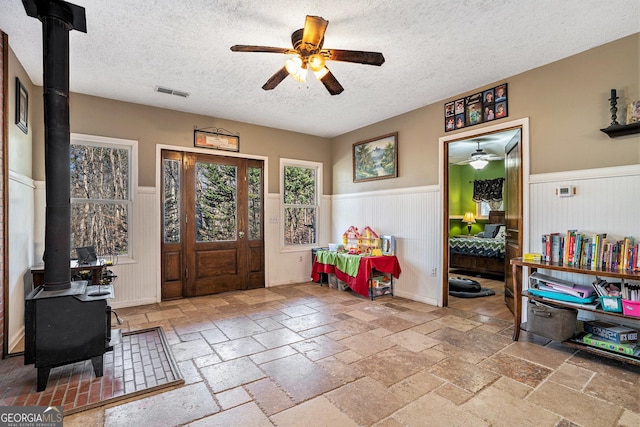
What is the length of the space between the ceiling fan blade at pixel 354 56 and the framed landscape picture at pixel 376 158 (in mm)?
2532

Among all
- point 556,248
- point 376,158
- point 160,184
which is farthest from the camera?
point 376,158

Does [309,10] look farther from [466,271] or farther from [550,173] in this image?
[466,271]

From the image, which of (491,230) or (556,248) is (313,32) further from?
(491,230)

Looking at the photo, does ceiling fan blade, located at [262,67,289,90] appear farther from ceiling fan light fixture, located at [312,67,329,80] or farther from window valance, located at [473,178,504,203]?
window valance, located at [473,178,504,203]

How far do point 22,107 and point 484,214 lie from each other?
904 cm

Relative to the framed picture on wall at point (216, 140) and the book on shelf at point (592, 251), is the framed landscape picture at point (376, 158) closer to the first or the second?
the framed picture on wall at point (216, 140)

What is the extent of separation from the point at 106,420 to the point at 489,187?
8664mm

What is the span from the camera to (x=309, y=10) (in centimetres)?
241

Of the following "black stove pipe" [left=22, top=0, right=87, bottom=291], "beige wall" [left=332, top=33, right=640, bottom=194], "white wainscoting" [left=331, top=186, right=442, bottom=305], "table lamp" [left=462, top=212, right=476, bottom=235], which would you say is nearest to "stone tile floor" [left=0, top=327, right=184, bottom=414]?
"black stove pipe" [left=22, top=0, right=87, bottom=291]

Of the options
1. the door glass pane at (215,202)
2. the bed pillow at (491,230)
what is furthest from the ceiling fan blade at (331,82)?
the bed pillow at (491,230)

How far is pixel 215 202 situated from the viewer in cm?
504

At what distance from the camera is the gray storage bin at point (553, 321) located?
2773 millimetres

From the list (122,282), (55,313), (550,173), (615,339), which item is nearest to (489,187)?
(550,173)

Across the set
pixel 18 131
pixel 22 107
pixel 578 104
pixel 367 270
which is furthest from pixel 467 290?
pixel 22 107
